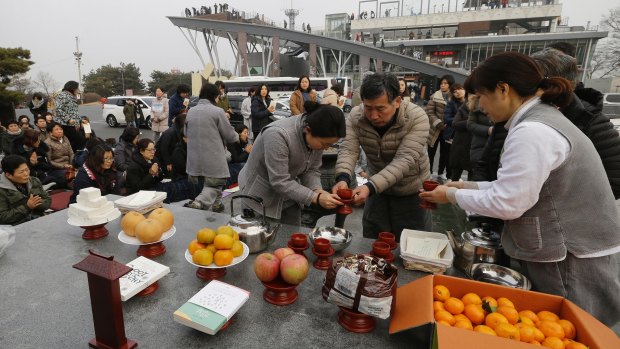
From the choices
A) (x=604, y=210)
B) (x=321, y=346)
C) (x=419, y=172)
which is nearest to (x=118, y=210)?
(x=321, y=346)

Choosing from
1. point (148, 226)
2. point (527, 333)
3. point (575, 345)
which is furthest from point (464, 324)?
point (148, 226)

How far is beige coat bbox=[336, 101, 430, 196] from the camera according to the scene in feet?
7.16

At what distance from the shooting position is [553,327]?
1.07 metres

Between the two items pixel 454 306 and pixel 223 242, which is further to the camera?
pixel 223 242

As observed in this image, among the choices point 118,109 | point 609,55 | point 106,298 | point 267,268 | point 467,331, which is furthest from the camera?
point 609,55

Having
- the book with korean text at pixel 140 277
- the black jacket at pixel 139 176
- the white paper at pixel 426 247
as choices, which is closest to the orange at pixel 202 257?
the book with korean text at pixel 140 277

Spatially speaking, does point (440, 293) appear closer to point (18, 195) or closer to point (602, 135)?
point (602, 135)

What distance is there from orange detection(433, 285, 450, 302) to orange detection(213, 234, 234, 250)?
2.66 feet

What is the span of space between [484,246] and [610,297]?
425 millimetres

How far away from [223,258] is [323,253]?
0.44m

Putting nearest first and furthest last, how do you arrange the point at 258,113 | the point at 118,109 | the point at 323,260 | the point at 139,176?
the point at 323,260
the point at 139,176
the point at 258,113
the point at 118,109

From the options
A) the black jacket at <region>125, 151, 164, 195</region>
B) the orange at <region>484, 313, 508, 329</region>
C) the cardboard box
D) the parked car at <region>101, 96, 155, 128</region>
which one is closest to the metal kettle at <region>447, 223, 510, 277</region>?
the cardboard box

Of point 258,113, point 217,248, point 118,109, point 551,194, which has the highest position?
point 551,194

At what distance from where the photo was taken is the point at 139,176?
3963 mm
